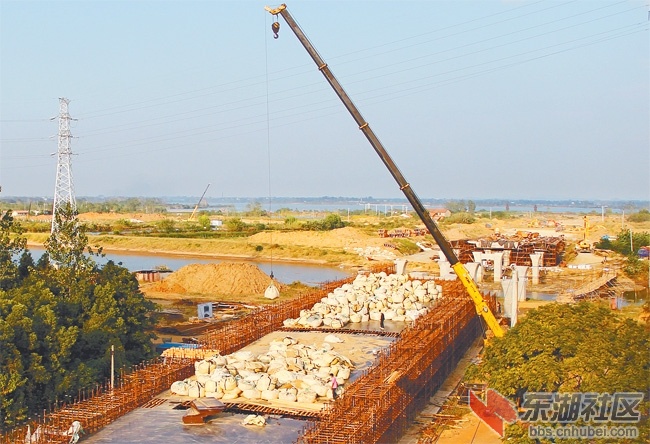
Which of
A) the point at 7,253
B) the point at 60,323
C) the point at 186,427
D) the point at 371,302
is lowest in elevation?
the point at 186,427

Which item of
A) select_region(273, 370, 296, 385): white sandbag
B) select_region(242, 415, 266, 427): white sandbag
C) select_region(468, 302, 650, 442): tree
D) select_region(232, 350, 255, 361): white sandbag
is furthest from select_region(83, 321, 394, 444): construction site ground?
select_region(468, 302, 650, 442): tree

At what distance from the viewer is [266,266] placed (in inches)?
2694

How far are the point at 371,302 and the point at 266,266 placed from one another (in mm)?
41702

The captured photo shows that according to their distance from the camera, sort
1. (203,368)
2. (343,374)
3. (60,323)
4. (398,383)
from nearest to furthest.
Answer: (398,383)
(203,368)
(343,374)
(60,323)

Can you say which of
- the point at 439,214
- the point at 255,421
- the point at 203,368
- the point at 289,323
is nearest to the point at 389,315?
the point at 289,323

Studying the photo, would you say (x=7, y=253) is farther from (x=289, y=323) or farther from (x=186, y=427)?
(x=186, y=427)

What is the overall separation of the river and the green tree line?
29601mm

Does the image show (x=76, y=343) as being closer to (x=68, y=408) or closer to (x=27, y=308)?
(x=27, y=308)

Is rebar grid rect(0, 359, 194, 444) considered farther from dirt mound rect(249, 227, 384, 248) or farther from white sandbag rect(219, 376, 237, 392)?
dirt mound rect(249, 227, 384, 248)

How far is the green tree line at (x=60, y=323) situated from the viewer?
16062 mm

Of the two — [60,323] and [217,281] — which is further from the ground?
[60,323]

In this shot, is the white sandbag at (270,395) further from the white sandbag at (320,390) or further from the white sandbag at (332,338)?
the white sandbag at (332,338)

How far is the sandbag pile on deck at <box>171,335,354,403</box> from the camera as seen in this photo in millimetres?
16562

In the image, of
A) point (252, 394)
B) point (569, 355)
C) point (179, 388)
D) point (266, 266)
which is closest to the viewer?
point (569, 355)
